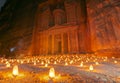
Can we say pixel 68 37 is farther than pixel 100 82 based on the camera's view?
Yes

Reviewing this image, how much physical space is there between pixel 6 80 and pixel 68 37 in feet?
42.3

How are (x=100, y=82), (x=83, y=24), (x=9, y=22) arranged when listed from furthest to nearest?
1. (x=9, y=22)
2. (x=83, y=24)
3. (x=100, y=82)

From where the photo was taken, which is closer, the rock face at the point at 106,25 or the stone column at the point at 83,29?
the rock face at the point at 106,25

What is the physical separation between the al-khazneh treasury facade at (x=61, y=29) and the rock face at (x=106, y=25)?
8.56 feet

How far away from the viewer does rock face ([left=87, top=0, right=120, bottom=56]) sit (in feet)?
34.9

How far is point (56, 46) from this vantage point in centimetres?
1697

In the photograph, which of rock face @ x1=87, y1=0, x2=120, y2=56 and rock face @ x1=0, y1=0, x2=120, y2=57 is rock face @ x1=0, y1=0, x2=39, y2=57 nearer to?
rock face @ x1=0, y1=0, x2=120, y2=57

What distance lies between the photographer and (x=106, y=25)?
1151 centimetres

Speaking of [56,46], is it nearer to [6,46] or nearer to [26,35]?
[26,35]

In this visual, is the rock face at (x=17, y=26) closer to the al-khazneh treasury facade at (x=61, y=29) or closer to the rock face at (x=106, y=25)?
the al-khazneh treasury facade at (x=61, y=29)

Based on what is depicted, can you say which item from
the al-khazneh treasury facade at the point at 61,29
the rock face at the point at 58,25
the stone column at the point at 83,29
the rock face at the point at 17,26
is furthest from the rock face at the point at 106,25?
the rock face at the point at 17,26

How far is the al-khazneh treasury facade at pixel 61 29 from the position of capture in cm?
1513

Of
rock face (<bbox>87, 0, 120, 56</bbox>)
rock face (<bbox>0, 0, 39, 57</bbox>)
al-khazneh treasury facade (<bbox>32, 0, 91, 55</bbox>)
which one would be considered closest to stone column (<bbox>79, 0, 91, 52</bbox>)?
al-khazneh treasury facade (<bbox>32, 0, 91, 55</bbox>)

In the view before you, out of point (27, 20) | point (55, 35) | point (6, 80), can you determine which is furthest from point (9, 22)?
point (6, 80)
